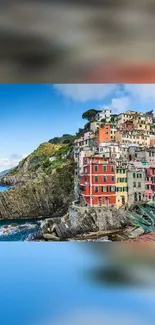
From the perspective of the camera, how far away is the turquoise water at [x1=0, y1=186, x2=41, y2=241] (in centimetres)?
521

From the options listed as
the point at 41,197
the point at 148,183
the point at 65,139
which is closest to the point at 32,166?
the point at 41,197

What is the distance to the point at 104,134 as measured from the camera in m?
5.28

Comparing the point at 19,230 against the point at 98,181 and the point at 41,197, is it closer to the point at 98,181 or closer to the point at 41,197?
the point at 41,197

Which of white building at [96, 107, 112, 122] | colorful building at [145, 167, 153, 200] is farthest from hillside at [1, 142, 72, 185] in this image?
colorful building at [145, 167, 153, 200]

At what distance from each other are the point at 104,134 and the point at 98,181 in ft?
2.27

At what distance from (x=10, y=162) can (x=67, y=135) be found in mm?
915

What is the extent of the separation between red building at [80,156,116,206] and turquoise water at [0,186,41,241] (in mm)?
851

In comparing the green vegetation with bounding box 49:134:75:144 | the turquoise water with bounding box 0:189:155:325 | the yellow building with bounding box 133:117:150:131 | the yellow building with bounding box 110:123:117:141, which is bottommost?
the turquoise water with bounding box 0:189:155:325

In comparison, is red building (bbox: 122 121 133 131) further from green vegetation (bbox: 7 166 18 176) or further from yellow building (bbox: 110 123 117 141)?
green vegetation (bbox: 7 166 18 176)

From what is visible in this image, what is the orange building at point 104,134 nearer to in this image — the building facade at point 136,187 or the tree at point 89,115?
the tree at point 89,115

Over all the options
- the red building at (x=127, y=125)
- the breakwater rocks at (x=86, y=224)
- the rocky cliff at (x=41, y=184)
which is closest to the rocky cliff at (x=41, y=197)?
the rocky cliff at (x=41, y=184)
